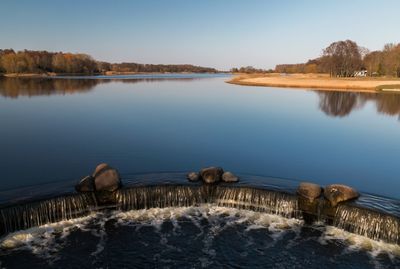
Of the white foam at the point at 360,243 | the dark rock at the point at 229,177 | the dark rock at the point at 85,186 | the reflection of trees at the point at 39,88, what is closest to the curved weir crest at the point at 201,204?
the white foam at the point at 360,243

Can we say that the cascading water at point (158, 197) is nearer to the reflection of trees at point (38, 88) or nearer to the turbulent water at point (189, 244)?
the turbulent water at point (189, 244)

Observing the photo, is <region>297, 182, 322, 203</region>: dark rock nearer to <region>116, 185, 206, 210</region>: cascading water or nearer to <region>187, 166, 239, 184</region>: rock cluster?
<region>187, 166, 239, 184</region>: rock cluster

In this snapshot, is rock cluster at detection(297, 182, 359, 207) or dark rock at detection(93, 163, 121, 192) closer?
rock cluster at detection(297, 182, 359, 207)

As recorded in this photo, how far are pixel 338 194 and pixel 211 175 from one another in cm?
618

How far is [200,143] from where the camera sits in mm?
25781

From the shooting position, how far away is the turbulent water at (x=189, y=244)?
11672 millimetres

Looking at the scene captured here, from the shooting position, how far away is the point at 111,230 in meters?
13.7

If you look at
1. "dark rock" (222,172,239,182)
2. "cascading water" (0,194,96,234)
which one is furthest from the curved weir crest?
"dark rock" (222,172,239,182)

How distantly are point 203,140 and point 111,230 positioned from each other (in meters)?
14.1

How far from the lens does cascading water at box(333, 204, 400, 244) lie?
43.8ft

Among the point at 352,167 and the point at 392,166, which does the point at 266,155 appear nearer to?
the point at 352,167

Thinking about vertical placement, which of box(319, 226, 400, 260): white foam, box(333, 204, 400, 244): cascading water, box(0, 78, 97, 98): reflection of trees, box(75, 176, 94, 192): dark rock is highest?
box(0, 78, 97, 98): reflection of trees

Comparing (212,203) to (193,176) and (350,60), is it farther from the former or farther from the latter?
(350,60)

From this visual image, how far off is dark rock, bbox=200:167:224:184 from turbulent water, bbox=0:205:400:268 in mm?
2352
